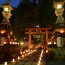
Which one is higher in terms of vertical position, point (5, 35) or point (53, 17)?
point (53, 17)

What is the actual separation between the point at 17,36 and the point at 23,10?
5.26 m

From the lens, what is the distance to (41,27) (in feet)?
105

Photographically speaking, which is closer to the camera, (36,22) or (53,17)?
(53,17)

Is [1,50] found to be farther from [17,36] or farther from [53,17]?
[17,36]

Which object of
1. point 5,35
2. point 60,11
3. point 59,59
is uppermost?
point 60,11

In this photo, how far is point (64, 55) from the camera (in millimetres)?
12312

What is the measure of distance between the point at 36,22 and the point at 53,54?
55.4 ft

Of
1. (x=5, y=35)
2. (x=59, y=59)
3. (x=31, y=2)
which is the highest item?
(x=31, y=2)

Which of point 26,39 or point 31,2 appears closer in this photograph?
point 31,2

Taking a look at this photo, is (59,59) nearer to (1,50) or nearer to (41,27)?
(1,50)

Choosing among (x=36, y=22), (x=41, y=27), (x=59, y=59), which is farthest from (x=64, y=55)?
(x=41, y=27)

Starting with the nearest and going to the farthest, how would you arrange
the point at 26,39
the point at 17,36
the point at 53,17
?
the point at 53,17 → the point at 17,36 → the point at 26,39

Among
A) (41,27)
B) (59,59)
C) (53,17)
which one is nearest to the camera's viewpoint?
(59,59)

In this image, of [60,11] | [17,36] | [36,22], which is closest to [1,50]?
[60,11]
